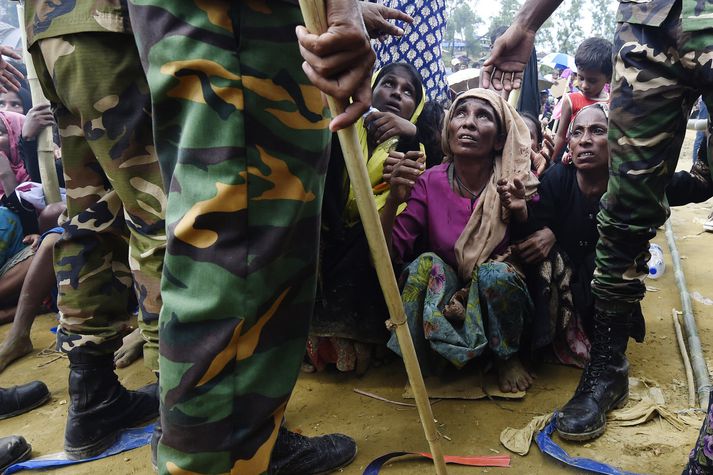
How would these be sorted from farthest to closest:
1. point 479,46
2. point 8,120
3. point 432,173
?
point 479,46, point 8,120, point 432,173

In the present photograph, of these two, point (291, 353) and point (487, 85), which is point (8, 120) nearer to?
point (487, 85)

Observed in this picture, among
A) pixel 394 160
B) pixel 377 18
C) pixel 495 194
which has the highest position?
pixel 377 18

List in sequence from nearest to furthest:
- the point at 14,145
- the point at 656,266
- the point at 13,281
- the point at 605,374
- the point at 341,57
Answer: the point at 341,57, the point at 605,374, the point at 13,281, the point at 656,266, the point at 14,145

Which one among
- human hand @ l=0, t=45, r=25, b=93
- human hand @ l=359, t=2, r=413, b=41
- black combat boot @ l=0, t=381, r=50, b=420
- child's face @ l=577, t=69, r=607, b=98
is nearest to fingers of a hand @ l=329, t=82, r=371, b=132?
human hand @ l=359, t=2, r=413, b=41

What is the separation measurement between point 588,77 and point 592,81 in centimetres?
5

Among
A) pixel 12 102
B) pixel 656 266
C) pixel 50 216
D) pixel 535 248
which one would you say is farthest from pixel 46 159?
pixel 656 266

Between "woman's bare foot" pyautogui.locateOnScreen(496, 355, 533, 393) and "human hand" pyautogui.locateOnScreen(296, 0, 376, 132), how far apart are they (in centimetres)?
171

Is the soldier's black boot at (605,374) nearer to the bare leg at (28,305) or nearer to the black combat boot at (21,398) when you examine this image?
the black combat boot at (21,398)

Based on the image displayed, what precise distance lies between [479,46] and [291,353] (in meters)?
48.3

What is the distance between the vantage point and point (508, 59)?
2465 millimetres

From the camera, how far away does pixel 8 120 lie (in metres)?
4.22

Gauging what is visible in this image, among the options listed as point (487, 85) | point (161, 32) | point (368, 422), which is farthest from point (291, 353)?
point (487, 85)

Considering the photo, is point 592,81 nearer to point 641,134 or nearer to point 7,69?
point 641,134

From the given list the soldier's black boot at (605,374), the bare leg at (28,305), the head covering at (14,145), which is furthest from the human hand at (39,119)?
the soldier's black boot at (605,374)
